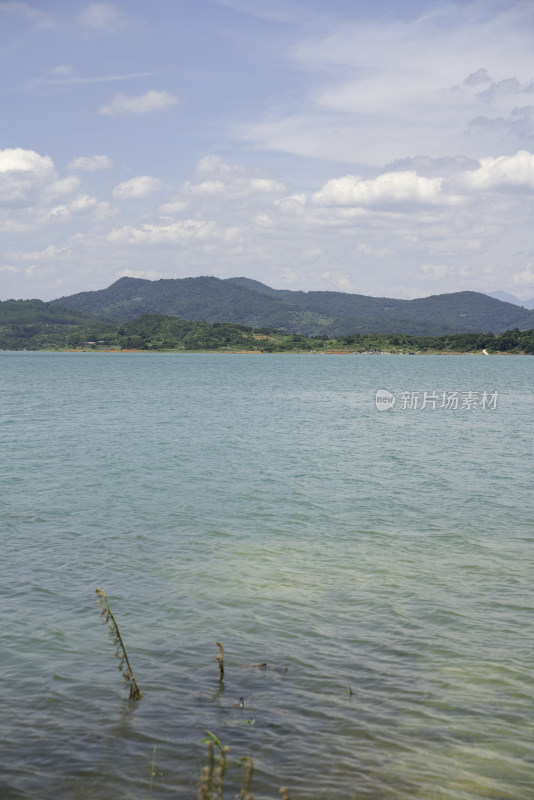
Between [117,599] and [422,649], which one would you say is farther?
[117,599]

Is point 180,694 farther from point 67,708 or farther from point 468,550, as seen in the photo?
point 468,550

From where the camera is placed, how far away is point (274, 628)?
14.8 meters

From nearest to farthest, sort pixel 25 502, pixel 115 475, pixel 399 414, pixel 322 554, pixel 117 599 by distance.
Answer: pixel 117 599 < pixel 322 554 < pixel 25 502 < pixel 115 475 < pixel 399 414

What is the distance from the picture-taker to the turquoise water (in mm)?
9648

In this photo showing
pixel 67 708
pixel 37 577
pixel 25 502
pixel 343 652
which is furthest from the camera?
pixel 25 502

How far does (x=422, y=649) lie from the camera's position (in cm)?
1370

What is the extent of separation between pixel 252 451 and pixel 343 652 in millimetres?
29432

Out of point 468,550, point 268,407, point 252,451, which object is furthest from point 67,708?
point 268,407

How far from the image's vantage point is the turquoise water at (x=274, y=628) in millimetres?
9648

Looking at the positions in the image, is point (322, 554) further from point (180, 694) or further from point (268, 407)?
point (268, 407)

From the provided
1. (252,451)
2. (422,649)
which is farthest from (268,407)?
(422,649)

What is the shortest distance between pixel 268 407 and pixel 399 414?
1581 centimetres

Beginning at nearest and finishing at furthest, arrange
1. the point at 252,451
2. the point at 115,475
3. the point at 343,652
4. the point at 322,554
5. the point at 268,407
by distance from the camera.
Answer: the point at 343,652
the point at 322,554
the point at 115,475
the point at 252,451
the point at 268,407

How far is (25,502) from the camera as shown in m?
27.1
